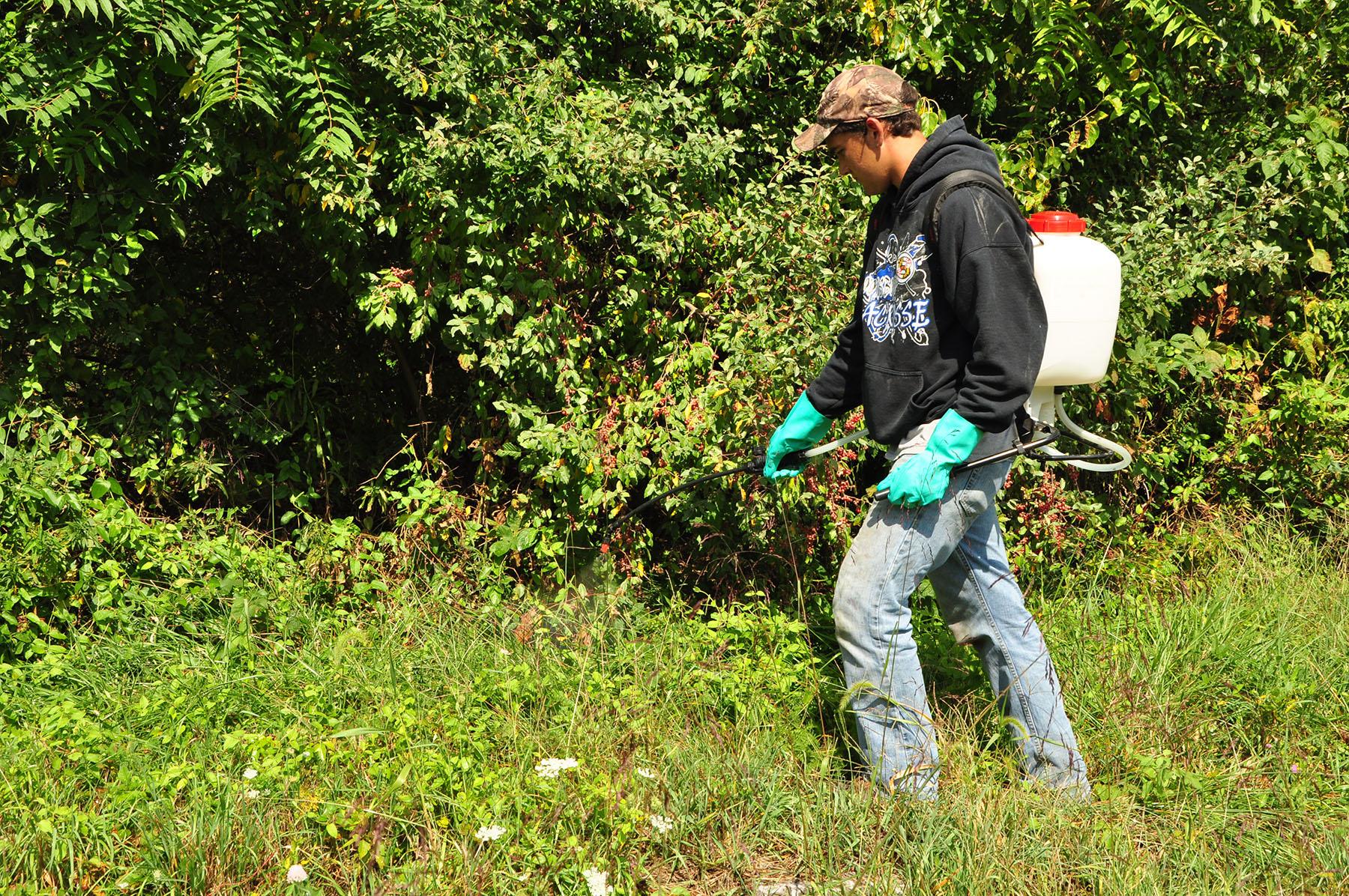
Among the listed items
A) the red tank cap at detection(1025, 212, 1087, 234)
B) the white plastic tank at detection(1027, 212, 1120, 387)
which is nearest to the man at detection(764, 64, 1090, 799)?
the white plastic tank at detection(1027, 212, 1120, 387)

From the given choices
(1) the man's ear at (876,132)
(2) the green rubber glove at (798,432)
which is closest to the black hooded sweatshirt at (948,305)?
(1) the man's ear at (876,132)

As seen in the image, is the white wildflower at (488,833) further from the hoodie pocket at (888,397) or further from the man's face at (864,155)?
the man's face at (864,155)

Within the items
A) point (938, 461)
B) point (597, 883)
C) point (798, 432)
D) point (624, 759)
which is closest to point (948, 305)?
point (938, 461)

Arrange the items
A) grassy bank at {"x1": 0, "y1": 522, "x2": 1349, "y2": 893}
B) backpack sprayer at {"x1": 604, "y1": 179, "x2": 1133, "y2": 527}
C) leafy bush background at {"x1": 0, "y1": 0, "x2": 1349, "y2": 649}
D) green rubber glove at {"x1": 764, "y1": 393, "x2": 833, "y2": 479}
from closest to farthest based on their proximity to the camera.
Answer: grassy bank at {"x1": 0, "y1": 522, "x2": 1349, "y2": 893} < backpack sprayer at {"x1": 604, "y1": 179, "x2": 1133, "y2": 527} < green rubber glove at {"x1": 764, "y1": 393, "x2": 833, "y2": 479} < leafy bush background at {"x1": 0, "y1": 0, "x2": 1349, "y2": 649}

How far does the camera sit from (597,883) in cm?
245

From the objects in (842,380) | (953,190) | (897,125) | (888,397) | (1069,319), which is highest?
(897,125)

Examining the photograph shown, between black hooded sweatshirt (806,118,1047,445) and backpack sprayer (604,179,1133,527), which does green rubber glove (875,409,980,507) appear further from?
backpack sprayer (604,179,1133,527)

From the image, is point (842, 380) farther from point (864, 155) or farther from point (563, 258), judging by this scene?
point (563, 258)

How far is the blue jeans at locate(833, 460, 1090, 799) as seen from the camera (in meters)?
2.79

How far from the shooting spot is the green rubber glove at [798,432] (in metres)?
3.31

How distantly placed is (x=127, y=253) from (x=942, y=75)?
3.09m

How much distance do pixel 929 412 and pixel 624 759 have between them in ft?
3.96

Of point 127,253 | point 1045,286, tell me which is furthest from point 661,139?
point 127,253

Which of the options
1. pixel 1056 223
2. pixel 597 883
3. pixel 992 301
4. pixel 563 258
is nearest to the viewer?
A: pixel 597 883
